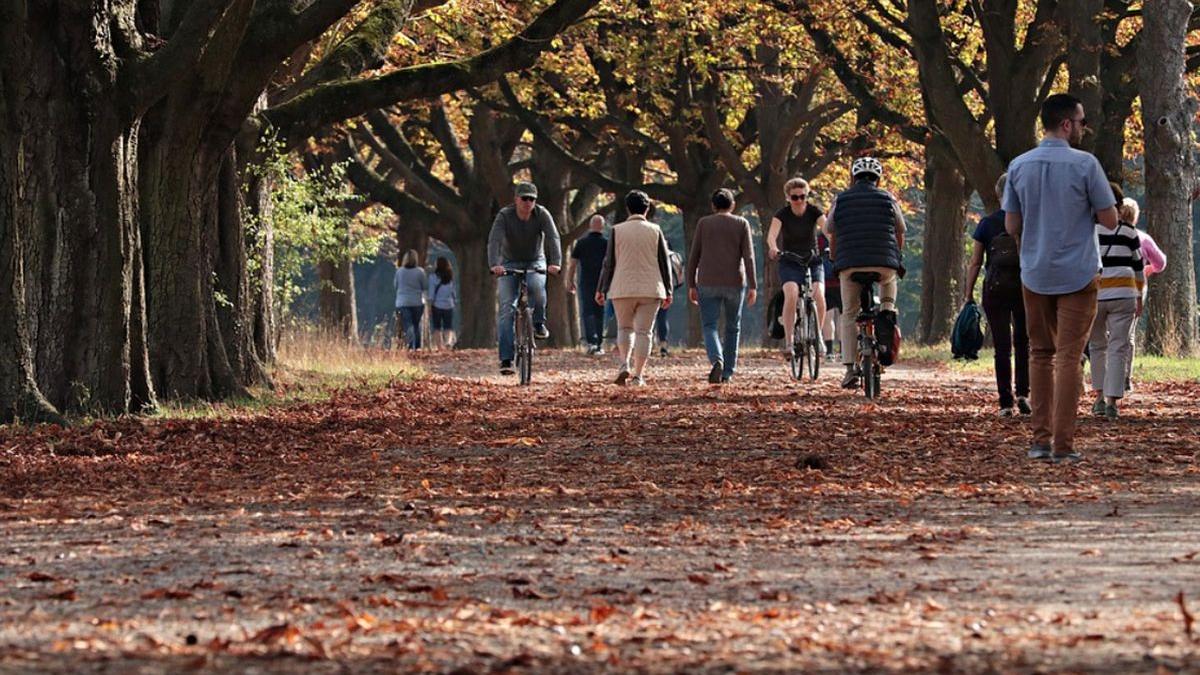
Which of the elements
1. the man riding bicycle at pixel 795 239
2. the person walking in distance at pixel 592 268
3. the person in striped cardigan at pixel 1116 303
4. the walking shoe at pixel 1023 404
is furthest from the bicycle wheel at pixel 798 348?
the person walking in distance at pixel 592 268

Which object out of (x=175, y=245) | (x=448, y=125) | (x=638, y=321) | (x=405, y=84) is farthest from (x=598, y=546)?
(x=448, y=125)

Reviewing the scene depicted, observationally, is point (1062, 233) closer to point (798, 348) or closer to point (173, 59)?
point (173, 59)

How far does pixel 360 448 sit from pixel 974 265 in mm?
4744

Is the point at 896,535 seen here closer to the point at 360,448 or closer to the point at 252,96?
the point at 360,448

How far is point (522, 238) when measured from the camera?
21.6 metres

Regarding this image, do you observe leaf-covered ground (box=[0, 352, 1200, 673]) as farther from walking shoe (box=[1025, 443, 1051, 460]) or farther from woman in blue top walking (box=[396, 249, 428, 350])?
woman in blue top walking (box=[396, 249, 428, 350])

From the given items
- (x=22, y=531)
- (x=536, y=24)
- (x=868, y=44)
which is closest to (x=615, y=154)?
(x=868, y=44)

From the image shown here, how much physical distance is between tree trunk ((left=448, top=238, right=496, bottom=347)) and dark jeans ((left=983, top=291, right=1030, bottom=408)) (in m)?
25.9

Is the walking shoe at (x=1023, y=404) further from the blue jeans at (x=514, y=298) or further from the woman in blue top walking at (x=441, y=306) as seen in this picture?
the woman in blue top walking at (x=441, y=306)

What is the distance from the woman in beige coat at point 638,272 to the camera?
814 inches

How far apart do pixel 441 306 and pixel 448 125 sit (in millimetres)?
5067

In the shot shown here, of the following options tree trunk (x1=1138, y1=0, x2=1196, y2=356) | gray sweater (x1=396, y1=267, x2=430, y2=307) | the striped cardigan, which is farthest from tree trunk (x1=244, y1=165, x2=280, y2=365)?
gray sweater (x1=396, y1=267, x2=430, y2=307)

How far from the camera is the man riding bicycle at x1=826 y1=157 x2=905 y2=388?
1783cm

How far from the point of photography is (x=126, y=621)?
21.2ft
